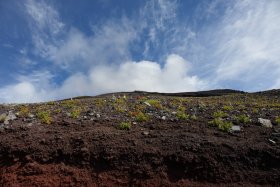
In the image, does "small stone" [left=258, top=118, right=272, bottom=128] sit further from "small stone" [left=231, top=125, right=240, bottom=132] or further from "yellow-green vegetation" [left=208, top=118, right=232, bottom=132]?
"yellow-green vegetation" [left=208, top=118, right=232, bottom=132]

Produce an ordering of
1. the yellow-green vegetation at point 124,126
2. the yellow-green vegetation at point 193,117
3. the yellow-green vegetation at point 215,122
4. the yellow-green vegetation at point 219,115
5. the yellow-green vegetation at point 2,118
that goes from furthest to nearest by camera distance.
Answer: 1. the yellow-green vegetation at point 219,115
2. the yellow-green vegetation at point 193,117
3. the yellow-green vegetation at point 2,118
4. the yellow-green vegetation at point 215,122
5. the yellow-green vegetation at point 124,126

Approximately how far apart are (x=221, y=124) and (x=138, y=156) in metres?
4.43

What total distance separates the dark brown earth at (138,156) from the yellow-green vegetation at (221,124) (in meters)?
0.30

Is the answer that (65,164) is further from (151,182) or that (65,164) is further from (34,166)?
(151,182)

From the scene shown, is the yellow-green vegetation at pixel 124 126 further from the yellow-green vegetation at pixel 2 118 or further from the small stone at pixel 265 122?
the small stone at pixel 265 122

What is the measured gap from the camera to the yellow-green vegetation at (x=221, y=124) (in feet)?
39.9

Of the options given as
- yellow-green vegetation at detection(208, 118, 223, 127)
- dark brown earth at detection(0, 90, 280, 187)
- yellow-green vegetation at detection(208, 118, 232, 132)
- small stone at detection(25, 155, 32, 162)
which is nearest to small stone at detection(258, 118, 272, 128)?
dark brown earth at detection(0, 90, 280, 187)

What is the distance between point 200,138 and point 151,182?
2.96 m

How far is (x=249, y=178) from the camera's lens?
925 cm

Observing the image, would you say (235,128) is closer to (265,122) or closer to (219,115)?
(265,122)

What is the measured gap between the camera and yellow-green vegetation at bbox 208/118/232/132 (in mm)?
12148

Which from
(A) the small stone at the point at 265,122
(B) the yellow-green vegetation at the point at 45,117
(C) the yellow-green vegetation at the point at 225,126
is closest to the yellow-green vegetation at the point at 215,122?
(C) the yellow-green vegetation at the point at 225,126

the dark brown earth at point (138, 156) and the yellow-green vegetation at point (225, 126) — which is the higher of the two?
the yellow-green vegetation at point (225, 126)

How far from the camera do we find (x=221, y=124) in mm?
12477
